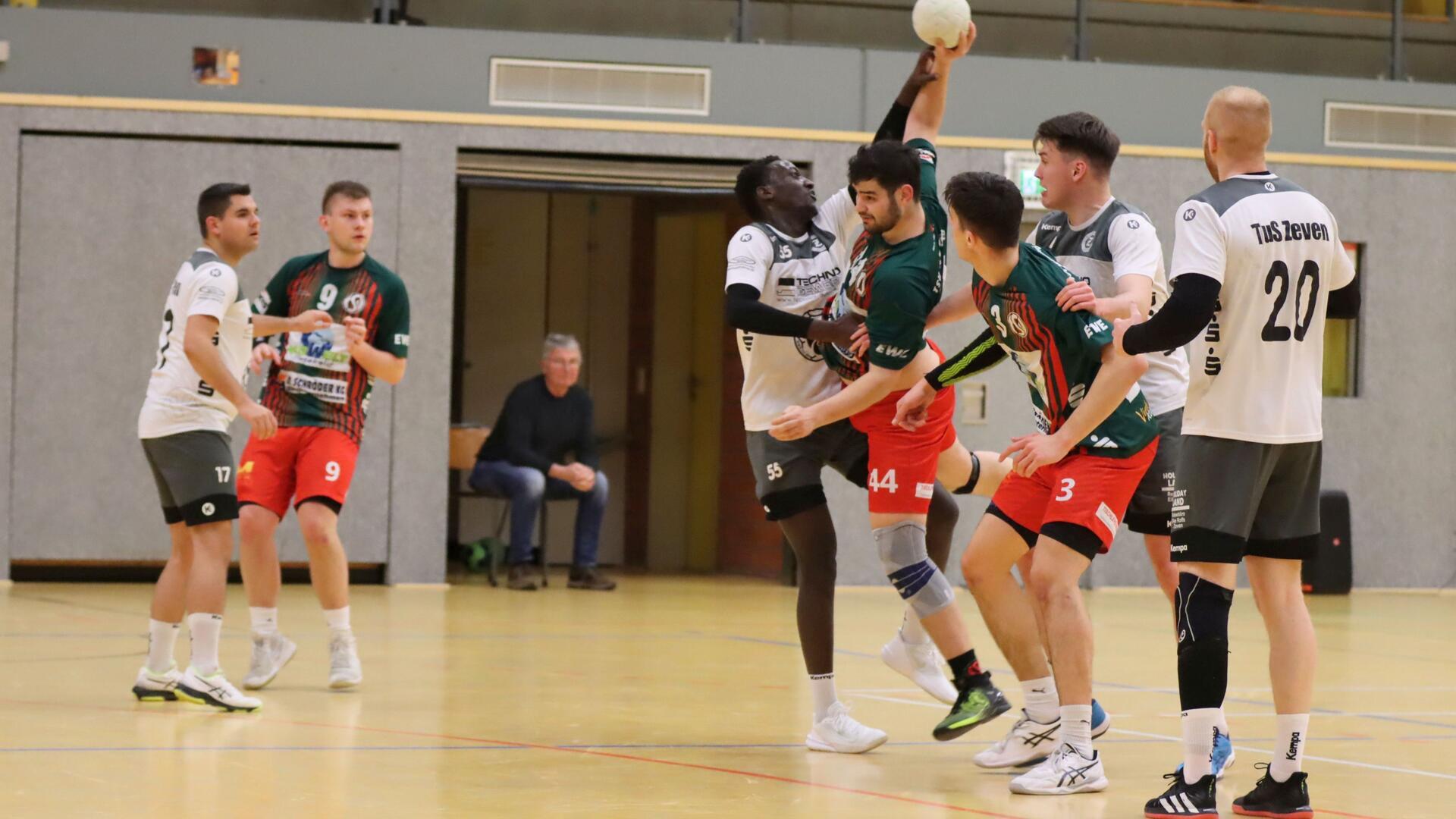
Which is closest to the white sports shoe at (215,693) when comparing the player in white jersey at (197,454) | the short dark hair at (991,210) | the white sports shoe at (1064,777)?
the player in white jersey at (197,454)

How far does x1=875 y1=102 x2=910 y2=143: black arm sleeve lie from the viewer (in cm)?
521

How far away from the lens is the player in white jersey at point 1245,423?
3.97 metres

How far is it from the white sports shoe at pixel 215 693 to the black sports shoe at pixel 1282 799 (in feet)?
10.2

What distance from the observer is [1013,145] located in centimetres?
1150

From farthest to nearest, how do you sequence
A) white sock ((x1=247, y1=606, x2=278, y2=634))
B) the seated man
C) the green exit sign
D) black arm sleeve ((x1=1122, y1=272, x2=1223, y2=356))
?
the green exit sign → the seated man → white sock ((x1=247, y1=606, x2=278, y2=634)) → black arm sleeve ((x1=1122, y1=272, x2=1223, y2=356))

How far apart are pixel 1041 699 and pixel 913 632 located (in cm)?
72

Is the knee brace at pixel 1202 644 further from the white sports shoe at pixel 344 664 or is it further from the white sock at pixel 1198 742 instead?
the white sports shoe at pixel 344 664

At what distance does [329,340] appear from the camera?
6418 millimetres

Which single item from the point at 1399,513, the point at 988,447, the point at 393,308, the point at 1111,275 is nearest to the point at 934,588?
the point at 1111,275

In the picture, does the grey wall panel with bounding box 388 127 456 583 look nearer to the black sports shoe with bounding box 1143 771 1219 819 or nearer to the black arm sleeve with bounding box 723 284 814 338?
the black arm sleeve with bounding box 723 284 814 338

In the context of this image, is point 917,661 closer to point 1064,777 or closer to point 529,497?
point 1064,777

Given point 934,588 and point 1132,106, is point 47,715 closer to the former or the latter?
point 934,588

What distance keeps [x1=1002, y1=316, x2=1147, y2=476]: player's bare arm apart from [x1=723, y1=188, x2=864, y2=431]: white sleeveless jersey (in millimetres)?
1081

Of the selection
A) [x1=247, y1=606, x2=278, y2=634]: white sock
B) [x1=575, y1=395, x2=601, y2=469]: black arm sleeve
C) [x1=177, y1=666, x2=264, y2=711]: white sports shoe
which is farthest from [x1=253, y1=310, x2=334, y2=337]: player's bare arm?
[x1=575, y1=395, x2=601, y2=469]: black arm sleeve
